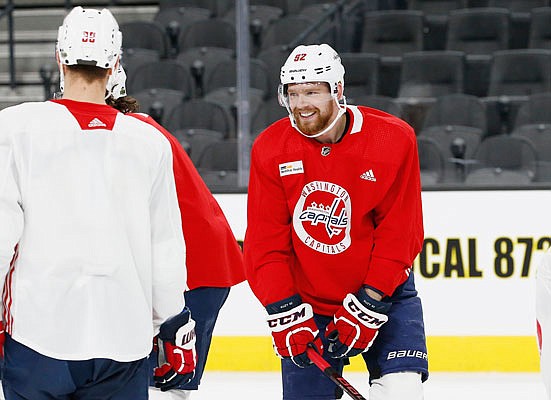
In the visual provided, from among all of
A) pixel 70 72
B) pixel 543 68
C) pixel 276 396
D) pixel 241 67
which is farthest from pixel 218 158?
pixel 70 72

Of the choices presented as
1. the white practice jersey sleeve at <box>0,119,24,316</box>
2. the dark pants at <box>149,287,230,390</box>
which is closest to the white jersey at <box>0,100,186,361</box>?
the white practice jersey sleeve at <box>0,119,24,316</box>

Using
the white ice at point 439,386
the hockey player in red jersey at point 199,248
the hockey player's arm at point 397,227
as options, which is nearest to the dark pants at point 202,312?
the hockey player in red jersey at point 199,248

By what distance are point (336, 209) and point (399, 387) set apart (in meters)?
0.45

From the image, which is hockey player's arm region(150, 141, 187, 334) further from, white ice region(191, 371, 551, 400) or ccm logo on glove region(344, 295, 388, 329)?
white ice region(191, 371, 551, 400)

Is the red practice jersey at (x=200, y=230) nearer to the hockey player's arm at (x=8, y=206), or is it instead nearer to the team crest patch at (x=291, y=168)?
the team crest patch at (x=291, y=168)

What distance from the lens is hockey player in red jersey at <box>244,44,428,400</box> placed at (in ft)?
9.24

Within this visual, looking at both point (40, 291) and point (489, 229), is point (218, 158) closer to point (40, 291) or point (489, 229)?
point (489, 229)

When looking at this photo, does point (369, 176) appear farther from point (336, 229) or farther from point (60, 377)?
point (60, 377)

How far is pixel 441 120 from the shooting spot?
526 centimetres

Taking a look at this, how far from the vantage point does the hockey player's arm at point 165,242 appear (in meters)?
2.18

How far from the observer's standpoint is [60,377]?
6.82ft

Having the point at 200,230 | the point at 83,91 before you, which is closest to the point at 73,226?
the point at 83,91

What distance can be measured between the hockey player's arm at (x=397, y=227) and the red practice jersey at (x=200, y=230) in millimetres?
398

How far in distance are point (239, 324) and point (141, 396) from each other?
101 inches
